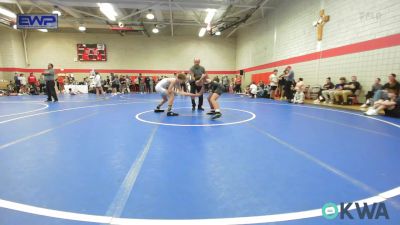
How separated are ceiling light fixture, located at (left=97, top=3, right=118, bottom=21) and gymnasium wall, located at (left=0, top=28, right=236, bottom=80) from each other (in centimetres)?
632

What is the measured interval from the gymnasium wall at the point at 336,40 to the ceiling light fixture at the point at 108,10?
1153 cm

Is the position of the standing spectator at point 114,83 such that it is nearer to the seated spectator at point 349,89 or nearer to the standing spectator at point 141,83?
the standing spectator at point 141,83

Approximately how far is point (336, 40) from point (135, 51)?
64.3ft

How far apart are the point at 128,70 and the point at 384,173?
24.9 meters

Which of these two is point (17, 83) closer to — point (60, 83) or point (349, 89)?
point (60, 83)

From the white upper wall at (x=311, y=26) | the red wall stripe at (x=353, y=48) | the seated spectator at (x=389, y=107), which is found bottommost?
the seated spectator at (x=389, y=107)

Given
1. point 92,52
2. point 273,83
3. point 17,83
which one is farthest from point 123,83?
point 273,83

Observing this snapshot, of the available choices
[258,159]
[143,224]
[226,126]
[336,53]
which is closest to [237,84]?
[336,53]

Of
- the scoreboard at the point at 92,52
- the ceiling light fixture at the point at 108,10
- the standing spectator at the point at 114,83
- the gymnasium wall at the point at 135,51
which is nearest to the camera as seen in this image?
the ceiling light fixture at the point at 108,10

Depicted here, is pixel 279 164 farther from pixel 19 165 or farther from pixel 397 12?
pixel 397 12

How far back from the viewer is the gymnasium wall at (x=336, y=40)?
336 inches

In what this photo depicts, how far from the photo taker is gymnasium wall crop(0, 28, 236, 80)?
920 inches

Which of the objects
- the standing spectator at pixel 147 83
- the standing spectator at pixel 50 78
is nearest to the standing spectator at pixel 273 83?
the standing spectator at pixel 50 78

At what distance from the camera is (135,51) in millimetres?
24797
